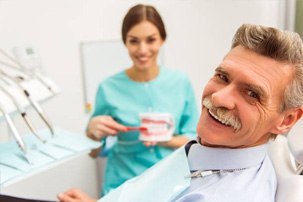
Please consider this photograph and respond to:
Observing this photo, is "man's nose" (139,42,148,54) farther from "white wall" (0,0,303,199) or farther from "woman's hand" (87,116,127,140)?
"white wall" (0,0,303,199)

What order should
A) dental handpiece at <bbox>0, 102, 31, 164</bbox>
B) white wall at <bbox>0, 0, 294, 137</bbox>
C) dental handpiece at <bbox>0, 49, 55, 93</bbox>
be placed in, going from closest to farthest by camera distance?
1. dental handpiece at <bbox>0, 102, 31, 164</bbox>
2. dental handpiece at <bbox>0, 49, 55, 93</bbox>
3. white wall at <bbox>0, 0, 294, 137</bbox>

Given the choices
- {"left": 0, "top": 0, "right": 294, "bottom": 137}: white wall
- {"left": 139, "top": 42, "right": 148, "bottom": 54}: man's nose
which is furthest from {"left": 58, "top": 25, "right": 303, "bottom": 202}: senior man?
{"left": 0, "top": 0, "right": 294, "bottom": 137}: white wall

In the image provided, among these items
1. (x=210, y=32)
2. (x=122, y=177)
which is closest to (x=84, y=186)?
(x=122, y=177)

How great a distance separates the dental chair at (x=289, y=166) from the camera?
80 cm

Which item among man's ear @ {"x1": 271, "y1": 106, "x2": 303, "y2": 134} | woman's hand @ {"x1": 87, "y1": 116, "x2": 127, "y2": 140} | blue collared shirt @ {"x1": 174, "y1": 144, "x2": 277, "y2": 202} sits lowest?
woman's hand @ {"x1": 87, "y1": 116, "x2": 127, "y2": 140}

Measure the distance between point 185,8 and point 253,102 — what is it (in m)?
1.07

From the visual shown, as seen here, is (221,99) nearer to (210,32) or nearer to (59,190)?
(59,190)

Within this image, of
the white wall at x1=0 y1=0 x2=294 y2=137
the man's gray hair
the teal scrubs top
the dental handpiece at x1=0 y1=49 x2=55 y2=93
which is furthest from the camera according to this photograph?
the white wall at x1=0 y1=0 x2=294 y2=137

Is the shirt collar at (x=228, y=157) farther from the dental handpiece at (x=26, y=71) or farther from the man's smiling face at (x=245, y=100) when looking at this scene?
the dental handpiece at (x=26, y=71)

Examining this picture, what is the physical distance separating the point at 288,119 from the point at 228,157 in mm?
164

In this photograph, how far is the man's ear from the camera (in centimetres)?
84

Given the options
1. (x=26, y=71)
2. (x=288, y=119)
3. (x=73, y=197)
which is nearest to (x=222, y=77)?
(x=288, y=119)

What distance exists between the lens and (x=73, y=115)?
1.80 meters

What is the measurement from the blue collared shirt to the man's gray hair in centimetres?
15
